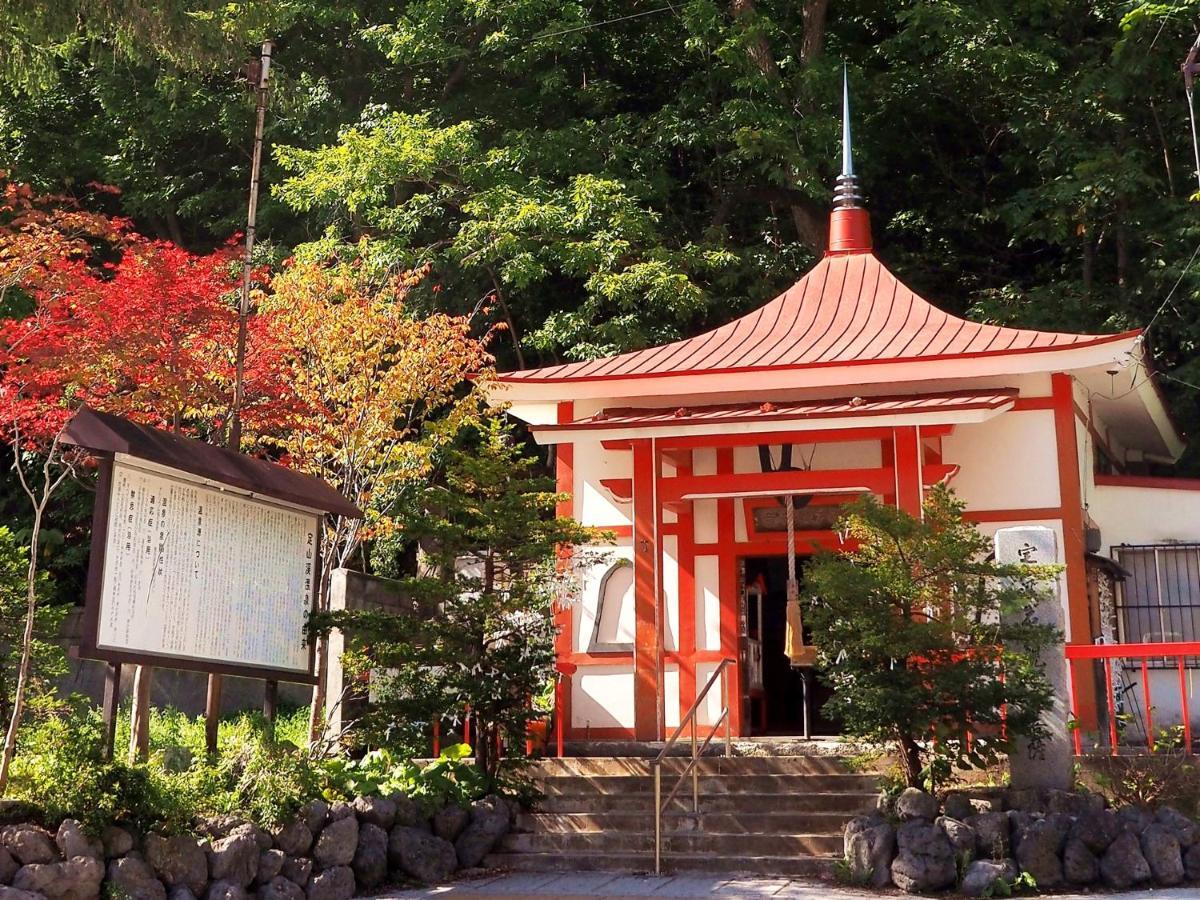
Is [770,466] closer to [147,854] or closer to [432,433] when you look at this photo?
[432,433]

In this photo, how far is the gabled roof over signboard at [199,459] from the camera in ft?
29.8

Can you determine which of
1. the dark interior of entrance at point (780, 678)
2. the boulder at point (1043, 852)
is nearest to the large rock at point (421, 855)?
the boulder at point (1043, 852)

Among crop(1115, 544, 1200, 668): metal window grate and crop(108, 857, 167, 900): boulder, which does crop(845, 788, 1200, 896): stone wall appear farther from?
crop(1115, 544, 1200, 668): metal window grate

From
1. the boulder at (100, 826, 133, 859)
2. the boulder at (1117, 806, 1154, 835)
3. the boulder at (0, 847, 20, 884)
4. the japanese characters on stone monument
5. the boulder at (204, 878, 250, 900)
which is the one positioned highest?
the japanese characters on stone monument

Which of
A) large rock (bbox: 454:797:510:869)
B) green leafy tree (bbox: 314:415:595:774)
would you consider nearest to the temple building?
green leafy tree (bbox: 314:415:595:774)

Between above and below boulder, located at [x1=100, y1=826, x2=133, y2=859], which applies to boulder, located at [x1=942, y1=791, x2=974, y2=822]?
above

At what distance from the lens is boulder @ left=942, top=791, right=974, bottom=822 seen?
9758 millimetres

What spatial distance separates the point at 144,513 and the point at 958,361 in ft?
25.9

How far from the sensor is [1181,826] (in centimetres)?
962

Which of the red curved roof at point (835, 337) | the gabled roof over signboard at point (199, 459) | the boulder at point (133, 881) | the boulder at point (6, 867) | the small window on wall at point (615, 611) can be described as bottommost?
the boulder at point (133, 881)

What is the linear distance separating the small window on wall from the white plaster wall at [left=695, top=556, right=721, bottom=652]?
69 cm

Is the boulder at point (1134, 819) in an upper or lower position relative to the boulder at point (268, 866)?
upper

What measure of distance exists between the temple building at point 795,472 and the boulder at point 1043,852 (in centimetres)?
387

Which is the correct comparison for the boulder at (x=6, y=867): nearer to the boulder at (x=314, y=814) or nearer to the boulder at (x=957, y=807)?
the boulder at (x=314, y=814)
